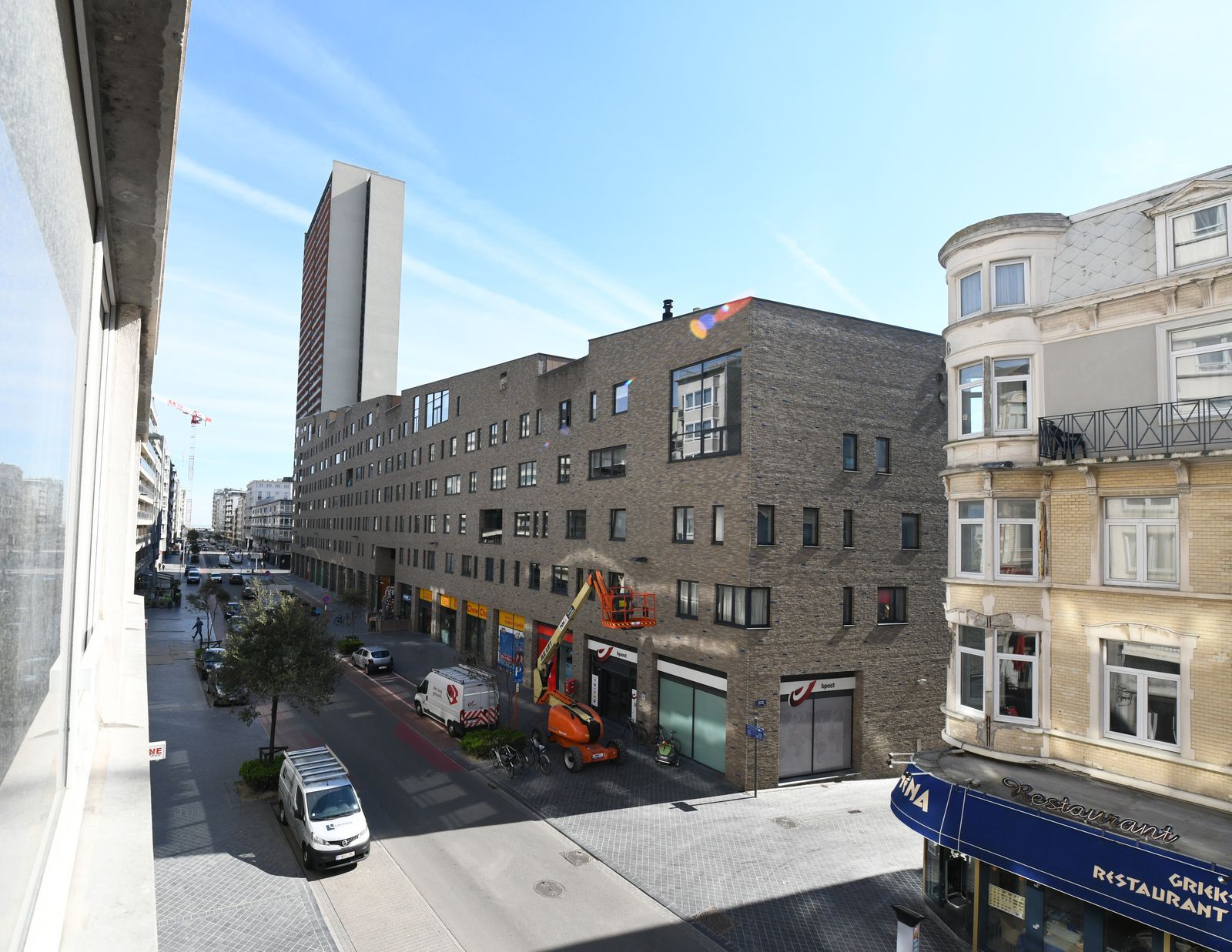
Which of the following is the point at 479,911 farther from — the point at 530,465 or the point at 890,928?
the point at 530,465

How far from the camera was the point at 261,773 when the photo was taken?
21719 mm

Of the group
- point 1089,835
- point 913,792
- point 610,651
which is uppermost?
point 1089,835

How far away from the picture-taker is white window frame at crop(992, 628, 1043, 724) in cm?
1502

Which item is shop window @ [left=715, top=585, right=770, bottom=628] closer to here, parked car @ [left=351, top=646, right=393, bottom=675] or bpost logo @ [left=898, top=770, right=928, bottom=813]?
bpost logo @ [left=898, top=770, right=928, bottom=813]

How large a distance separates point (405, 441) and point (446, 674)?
3251cm

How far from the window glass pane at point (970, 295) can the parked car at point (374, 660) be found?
33.0 metres

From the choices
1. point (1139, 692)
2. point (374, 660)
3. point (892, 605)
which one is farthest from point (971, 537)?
point (374, 660)

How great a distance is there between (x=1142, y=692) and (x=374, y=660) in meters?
34.4

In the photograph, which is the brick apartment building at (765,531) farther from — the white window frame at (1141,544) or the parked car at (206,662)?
the parked car at (206,662)

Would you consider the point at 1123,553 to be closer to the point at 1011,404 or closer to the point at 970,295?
the point at 1011,404

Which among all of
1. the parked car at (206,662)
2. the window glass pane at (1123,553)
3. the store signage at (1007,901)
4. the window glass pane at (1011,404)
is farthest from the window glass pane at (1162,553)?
the parked car at (206,662)

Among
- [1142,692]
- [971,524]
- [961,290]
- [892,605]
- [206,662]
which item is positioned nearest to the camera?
[1142,692]

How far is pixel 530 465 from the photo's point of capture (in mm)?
38969

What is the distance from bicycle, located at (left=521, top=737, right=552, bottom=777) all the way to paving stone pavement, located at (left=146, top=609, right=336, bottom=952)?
26.5ft
